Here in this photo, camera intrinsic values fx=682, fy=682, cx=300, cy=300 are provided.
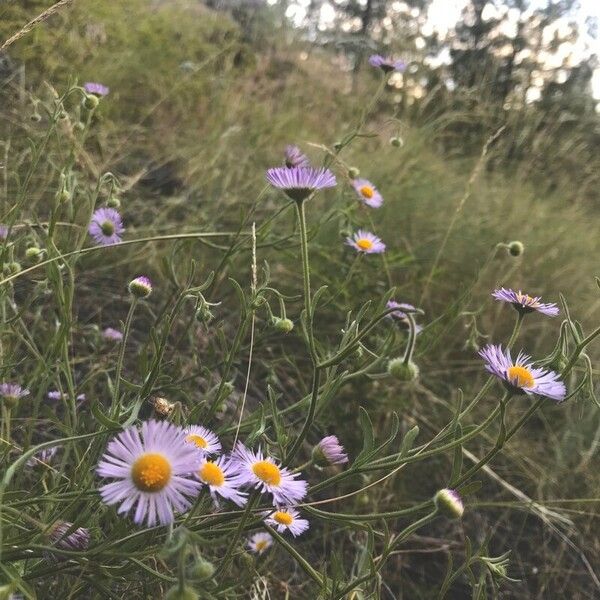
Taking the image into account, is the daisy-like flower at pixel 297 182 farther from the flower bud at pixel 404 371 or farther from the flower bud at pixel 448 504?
the flower bud at pixel 448 504

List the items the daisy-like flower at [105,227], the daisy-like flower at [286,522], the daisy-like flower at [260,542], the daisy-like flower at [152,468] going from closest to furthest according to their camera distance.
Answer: the daisy-like flower at [152,468] → the daisy-like flower at [286,522] → the daisy-like flower at [260,542] → the daisy-like flower at [105,227]

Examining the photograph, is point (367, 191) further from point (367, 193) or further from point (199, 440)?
point (199, 440)

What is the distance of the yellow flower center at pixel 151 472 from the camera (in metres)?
0.49

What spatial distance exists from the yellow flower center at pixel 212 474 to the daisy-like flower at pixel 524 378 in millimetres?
258

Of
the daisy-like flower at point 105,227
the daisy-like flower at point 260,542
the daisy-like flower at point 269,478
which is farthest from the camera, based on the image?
the daisy-like flower at point 105,227

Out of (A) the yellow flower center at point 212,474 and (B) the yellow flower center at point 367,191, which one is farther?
(B) the yellow flower center at point 367,191

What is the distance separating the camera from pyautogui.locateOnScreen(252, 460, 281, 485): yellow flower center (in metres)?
0.63

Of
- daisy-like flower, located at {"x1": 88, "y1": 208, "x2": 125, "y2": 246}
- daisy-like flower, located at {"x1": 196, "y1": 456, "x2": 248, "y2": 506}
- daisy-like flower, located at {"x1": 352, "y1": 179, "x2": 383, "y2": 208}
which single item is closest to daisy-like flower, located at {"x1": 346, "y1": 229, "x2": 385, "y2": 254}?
daisy-like flower, located at {"x1": 352, "y1": 179, "x2": 383, "y2": 208}

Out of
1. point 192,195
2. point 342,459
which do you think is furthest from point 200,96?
point 342,459

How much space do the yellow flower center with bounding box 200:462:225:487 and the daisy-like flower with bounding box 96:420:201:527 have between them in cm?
8

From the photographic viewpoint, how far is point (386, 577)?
3.80 ft

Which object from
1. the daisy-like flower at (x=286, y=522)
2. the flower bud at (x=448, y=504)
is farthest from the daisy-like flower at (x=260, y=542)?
the flower bud at (x=448, y=504)

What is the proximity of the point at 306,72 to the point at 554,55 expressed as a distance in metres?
1.33

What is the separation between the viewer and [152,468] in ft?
1.63
